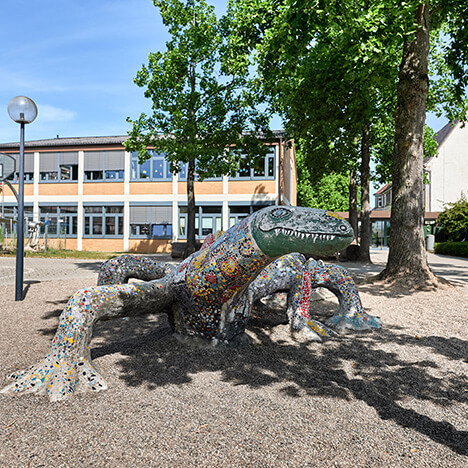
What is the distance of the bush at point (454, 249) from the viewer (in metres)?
24.7

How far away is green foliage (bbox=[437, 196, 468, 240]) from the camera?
2931cm

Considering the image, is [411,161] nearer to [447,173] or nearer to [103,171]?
[103,171]

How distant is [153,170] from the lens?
27.8 m

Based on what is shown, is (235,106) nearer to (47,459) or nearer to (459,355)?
(459,355)

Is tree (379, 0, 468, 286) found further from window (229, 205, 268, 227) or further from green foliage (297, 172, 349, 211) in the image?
green foliage (297, 172, 349, 211)

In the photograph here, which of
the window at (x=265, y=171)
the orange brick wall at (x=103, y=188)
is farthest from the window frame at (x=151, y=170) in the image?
the window at (x=265, y=171)

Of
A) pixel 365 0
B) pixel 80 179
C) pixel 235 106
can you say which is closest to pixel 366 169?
pixel 235 106

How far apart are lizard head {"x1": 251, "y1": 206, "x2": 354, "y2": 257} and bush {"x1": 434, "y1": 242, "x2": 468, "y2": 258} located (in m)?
25.4

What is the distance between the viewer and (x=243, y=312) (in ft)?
13.0

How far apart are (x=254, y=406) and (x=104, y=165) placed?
2811 cm

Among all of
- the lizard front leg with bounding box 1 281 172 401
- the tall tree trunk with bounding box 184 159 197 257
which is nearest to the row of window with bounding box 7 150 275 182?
the tall tree trunk with bounding box 184 159 197 257

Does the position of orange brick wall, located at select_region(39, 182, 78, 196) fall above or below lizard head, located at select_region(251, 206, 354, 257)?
above

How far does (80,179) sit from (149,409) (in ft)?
93.6

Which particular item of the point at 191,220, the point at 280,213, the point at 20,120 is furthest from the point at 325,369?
the point at 191,220
